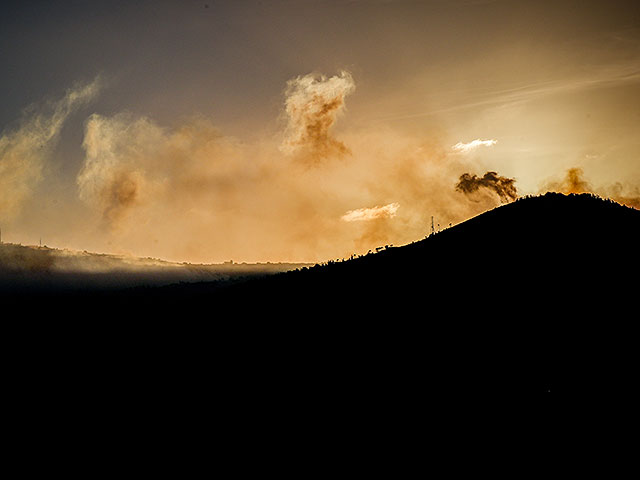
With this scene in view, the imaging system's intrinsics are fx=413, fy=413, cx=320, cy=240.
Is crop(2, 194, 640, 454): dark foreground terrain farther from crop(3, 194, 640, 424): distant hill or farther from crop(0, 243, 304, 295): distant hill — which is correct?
crop(0, 243, 304, 295): distant hill

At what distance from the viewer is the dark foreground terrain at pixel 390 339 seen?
12.2 m

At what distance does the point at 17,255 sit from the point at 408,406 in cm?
15419

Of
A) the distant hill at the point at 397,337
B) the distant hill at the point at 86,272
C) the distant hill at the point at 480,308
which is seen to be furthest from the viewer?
the distant hill at the point at 86,272

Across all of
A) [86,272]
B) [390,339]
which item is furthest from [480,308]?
[86,272]

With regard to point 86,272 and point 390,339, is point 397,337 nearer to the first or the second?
point 390,339

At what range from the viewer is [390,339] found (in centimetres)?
1506

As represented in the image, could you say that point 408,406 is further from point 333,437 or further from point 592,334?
point 592,334

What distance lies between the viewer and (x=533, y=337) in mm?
13703

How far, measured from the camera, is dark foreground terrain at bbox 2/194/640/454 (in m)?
12.2

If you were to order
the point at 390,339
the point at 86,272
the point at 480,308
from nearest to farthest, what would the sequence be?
the point at 390,339 → the point at 480,308 → the point at 86,272

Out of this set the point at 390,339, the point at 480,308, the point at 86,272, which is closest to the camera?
the point at 390,339

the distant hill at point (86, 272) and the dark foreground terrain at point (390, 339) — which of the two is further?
the distant hill at point (86, 272)

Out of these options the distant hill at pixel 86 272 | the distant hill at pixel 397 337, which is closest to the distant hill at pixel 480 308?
the distant hill at pixel 397 337

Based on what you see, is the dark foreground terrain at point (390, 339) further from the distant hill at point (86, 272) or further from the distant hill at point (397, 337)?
the distant hill at point (86, 272)
